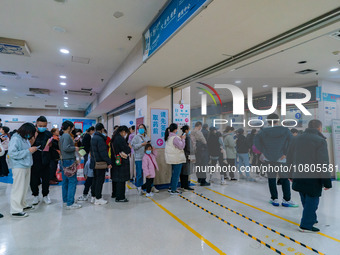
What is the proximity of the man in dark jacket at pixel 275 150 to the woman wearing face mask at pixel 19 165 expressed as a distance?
4095 mm

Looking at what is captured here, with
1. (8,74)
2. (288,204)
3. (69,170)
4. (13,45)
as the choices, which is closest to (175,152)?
(69,170)

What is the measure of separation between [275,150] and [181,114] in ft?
8.35

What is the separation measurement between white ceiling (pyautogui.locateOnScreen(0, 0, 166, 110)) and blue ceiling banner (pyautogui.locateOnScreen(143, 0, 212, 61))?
0.18m

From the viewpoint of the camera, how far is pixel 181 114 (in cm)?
556

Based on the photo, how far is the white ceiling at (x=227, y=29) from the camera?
2041mm

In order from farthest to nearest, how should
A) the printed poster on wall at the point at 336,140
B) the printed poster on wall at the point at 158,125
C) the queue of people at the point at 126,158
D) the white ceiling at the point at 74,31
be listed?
the printed poster on wall at the point at 336,140 → the printed poster on wall at the point at 158,125 → the white ceiling at the point at 74,31 → the queue of people at the point at 126,158

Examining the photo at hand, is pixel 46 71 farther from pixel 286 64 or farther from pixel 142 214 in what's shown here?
pixel 286 64

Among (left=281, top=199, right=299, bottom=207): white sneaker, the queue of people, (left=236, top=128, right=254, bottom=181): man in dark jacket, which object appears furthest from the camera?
(left=236, top=128, right=254, bottom=181): man in dark jacket

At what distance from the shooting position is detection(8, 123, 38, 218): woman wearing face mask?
315cm

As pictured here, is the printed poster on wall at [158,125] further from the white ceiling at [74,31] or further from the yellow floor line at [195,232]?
the yellow floor line at [195,232]

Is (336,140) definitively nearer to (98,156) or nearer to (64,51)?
(98,156)

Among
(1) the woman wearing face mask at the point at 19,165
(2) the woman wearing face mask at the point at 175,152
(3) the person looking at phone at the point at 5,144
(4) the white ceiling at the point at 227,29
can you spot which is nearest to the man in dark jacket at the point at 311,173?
(4) the white ceiling at the point at 227,29

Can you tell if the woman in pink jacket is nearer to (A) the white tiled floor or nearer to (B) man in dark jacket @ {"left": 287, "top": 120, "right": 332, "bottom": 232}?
(A) the white tiled floor

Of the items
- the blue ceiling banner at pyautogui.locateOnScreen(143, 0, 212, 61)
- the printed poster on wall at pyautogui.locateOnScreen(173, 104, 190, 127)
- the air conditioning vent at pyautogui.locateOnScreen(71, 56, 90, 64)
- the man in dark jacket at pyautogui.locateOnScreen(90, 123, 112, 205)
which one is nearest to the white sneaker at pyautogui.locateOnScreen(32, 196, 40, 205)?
the man in dark jacket at pyautogui.locateOnScreen(90, 123, 112, 205)
